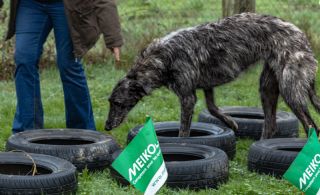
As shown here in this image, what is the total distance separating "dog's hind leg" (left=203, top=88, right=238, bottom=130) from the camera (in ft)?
26.3

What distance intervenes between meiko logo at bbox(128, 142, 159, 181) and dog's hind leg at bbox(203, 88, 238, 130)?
3537mm

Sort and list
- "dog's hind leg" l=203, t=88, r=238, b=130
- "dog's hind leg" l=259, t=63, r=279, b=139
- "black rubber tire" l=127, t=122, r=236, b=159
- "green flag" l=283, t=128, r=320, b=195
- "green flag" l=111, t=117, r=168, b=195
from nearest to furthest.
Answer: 1. "green flag" l=111, t=117, r=168, b=195
2. "green flag" l=283, t=128, r=320, b=195
3. "black rubber tire" l=127, t=122, r=236, b=159
4. "dog's hind leg" l=259, t=63, r=279, b=139
5. "dog's hind leg" l=203, t=88, r=238, b=130

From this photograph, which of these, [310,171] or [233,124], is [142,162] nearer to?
[310,171]

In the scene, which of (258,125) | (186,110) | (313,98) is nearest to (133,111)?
(258,125)

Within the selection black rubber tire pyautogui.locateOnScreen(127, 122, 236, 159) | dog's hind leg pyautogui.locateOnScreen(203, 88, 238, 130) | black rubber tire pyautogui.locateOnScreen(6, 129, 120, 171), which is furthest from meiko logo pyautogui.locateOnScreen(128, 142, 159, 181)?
dog's hind leg pyautogui.locateOnScreen(203, 88, 238, 130)

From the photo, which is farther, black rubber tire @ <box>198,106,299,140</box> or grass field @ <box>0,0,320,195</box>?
black rubber tire @ <box>198,106,299,140</box>

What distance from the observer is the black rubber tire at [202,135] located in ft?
Answer: 23.4

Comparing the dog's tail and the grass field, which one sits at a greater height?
the dog's tail

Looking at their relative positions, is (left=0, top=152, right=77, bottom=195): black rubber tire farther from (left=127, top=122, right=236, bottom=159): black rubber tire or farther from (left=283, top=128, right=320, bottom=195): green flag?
Answer: (left=283, top=128, right=320, bottom=195): green flag

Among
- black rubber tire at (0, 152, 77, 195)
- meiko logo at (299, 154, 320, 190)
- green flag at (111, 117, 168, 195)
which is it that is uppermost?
green flag at (111, 117, 168, 195)

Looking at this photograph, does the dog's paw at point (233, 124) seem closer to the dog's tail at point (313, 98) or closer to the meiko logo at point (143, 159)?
the dog's tail at point (313, 98)

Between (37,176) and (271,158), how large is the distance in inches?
84.2

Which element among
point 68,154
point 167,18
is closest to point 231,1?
point 167,18

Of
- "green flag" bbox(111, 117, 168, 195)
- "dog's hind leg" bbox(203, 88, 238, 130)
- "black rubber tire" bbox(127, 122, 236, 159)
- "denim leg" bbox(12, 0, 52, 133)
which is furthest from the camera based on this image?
"dog's hind leg" bbox(203, 88, 238, 130)
